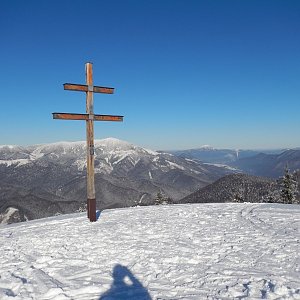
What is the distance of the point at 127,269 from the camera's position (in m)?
9.35

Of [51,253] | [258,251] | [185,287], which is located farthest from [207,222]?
[185,287]

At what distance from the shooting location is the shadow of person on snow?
24.7 feet

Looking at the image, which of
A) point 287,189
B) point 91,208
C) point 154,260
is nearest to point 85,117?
point 91,208

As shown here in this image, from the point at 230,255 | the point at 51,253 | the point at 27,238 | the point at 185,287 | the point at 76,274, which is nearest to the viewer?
the point at 185,287

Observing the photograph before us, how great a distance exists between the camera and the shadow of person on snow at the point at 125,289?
7.52 m

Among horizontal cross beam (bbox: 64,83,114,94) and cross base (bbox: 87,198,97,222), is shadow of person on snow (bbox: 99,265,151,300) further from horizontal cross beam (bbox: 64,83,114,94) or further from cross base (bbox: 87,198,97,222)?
horizontal cross beam (bbox: 64,83,114,94)

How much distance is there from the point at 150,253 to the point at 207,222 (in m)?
6.25

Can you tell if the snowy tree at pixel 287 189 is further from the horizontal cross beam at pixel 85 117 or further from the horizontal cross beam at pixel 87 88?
the horizontal cross beam at pixel 87 88

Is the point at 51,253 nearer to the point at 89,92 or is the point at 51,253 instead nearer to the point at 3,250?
the point at 3,250

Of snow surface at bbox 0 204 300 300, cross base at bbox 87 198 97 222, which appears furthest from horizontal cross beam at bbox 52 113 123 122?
snow surface at bbox 0 204 300 300

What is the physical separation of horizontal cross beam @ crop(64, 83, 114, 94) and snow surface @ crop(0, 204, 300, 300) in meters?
6.36

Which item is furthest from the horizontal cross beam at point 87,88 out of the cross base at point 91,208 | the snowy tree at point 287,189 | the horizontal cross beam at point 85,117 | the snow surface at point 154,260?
the snowy tree at point 287,189

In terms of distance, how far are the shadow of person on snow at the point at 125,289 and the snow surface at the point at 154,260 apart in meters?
0.02

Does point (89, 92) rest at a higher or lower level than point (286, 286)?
higher
